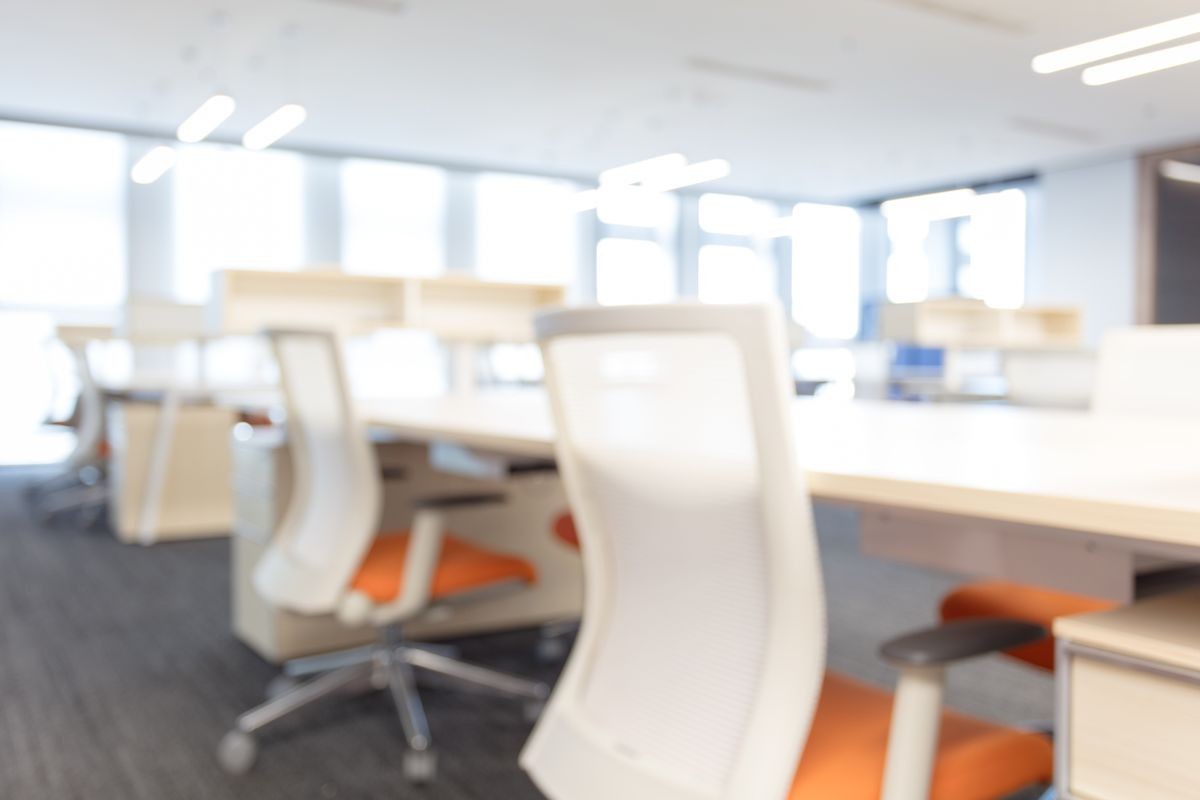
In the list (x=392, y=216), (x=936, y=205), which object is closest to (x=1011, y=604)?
(x=392, y=216)

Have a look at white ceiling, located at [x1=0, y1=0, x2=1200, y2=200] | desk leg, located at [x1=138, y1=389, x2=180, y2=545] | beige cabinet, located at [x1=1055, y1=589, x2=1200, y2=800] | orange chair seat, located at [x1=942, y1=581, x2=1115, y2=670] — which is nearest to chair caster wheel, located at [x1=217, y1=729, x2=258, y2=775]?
orange chair seat, located at [x1=942, y1=581, x2=1115, y2=670]

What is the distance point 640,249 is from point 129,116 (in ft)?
18.3

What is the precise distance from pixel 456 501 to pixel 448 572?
0.60ft

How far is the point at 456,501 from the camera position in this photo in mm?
2232

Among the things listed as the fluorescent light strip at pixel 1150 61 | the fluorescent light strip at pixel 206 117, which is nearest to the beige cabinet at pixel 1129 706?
the fluorescent light strip at pixel 1150 61

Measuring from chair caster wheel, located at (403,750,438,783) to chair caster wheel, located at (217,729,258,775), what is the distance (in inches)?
14.6

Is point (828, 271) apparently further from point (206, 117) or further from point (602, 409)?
point (602, 409)

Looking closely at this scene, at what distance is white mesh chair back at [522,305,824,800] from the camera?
104cm

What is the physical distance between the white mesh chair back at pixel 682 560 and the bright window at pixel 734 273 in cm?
1095

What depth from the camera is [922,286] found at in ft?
43.2

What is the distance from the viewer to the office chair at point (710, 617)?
103cm

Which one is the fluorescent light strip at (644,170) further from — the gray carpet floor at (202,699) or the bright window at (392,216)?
the gray carpet floor at (202,699)

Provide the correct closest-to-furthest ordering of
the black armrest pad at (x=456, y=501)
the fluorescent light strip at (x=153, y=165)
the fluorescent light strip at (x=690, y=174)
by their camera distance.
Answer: the black armrest pad at (x=456, y=501) < the fluorescent light strip at (x=153, y=165) < the fluorescent light strip at (x=690, y=174)

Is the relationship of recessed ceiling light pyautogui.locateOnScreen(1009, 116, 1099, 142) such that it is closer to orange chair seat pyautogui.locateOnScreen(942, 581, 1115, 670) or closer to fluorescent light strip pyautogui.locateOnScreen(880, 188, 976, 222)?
fluorescent light strip pyautogui.locateOnScreen(880, 188, 976, 222)
